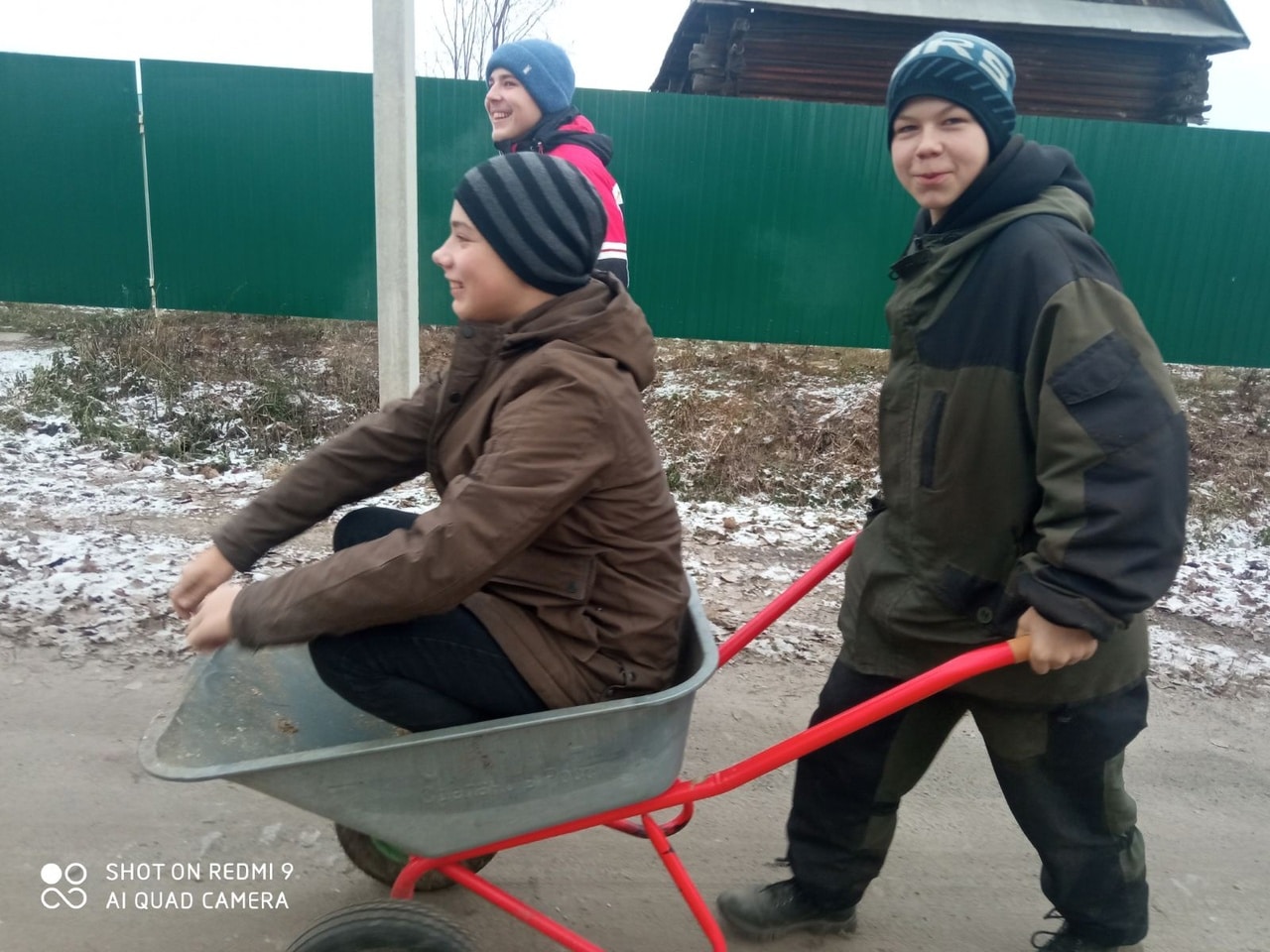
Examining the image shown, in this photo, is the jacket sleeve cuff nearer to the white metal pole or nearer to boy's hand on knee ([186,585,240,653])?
boy's hand on knee ([186,585,240,653])

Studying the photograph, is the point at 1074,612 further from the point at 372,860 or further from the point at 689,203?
the point at 689,203

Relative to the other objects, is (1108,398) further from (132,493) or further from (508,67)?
(132,493)

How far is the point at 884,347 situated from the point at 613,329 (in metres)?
6.83

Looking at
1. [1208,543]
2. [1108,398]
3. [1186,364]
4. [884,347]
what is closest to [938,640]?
[1108,398]

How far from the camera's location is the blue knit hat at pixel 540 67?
11.5 ft

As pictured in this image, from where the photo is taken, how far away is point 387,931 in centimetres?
171

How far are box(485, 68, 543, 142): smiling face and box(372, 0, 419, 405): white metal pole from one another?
125 centimetres

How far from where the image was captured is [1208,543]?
5.02 m

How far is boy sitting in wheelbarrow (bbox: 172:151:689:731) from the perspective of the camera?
5.32ft

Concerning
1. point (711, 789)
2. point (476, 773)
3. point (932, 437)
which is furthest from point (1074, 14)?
point (476, 773)

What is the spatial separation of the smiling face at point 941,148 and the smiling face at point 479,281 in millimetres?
743

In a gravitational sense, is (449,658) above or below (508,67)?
below

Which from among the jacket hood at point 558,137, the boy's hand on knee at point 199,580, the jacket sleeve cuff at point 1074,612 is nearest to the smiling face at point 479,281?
the boy's hand on knee at point 199,580

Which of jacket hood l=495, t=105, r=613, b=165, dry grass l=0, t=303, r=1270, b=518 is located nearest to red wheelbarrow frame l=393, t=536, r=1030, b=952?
jacket hood l=495, t=105, r=613, b=165
